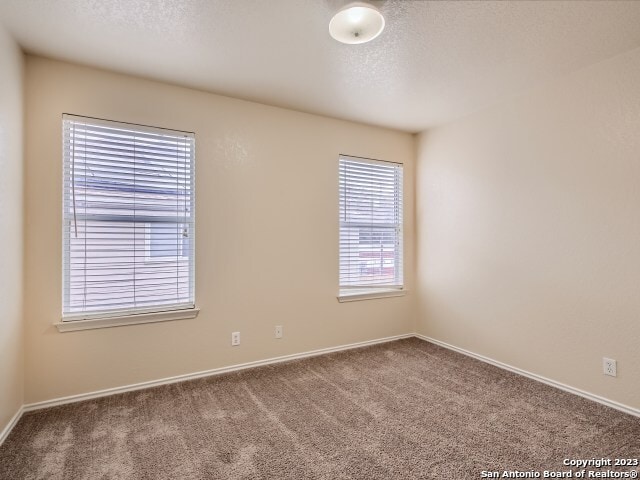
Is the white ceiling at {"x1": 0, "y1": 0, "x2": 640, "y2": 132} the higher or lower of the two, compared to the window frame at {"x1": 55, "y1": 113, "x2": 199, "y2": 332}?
higher

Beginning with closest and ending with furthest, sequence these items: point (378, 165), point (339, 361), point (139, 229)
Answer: point (139, 229) → point (339, 361) → point (378, 165)

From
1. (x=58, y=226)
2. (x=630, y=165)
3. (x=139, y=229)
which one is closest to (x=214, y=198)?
(x=139, y=229)

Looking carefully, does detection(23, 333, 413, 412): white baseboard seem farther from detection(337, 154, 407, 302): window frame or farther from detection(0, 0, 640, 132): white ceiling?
detection(0, 0, 640, 132): white ceiling

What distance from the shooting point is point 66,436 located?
2135mm

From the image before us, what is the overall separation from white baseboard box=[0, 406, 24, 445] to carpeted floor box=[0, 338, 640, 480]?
3 cm

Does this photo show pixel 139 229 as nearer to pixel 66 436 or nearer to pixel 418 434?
pixel 66 436

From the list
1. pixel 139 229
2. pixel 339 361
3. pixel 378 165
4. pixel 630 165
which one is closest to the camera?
pixel 630 165

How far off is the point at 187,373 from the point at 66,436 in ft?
3.10

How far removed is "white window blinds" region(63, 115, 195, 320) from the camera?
2.59 meters

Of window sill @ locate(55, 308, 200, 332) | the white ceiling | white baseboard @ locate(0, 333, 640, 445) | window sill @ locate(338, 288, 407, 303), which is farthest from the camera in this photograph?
window sill @ locate(338, 288, 407, 303)

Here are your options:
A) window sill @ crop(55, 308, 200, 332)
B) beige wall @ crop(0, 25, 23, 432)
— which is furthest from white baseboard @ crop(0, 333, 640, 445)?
window sill @ crop(55, 308, 200, 332)

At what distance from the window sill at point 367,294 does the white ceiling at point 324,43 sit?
1.99 metres

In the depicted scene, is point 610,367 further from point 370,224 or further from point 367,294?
point 370,224

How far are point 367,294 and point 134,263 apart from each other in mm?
2344
